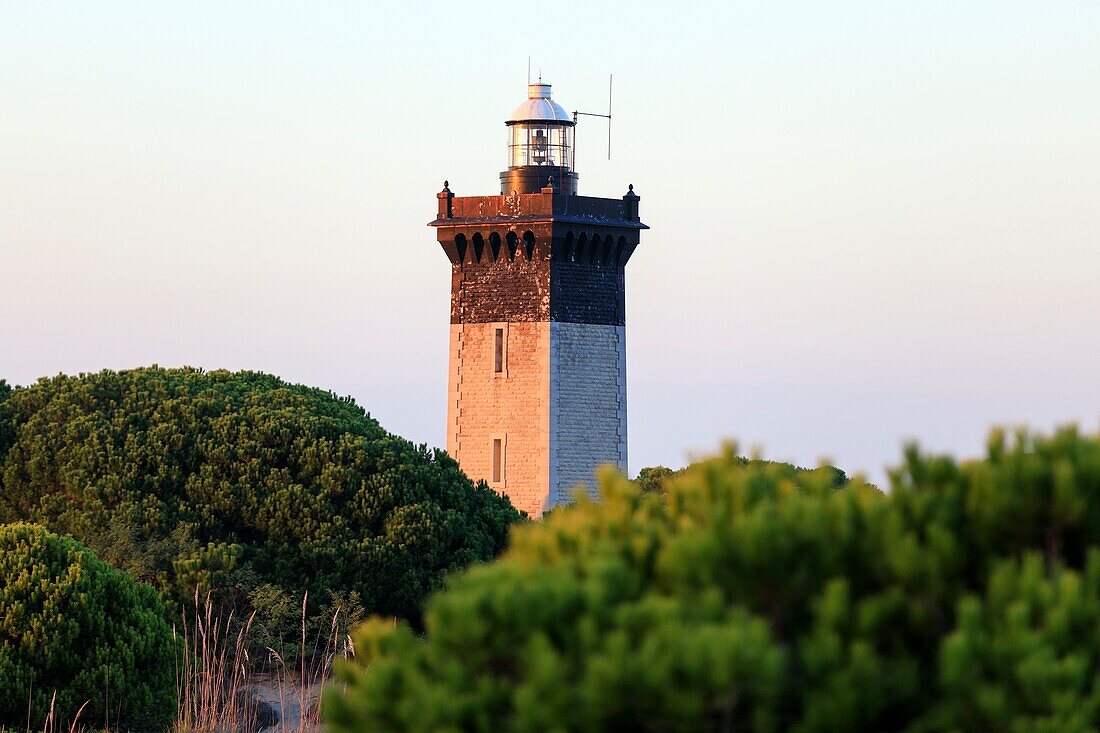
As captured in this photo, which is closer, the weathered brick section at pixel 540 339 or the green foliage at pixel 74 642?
the green foliage at pixel 74 642

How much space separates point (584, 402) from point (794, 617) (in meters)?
39.9

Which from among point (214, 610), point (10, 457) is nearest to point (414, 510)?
point (214, 610)

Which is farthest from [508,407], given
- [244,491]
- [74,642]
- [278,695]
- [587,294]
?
[74,642]

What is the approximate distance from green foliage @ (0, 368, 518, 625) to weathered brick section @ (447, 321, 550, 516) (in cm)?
1827

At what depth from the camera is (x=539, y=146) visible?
46750mm

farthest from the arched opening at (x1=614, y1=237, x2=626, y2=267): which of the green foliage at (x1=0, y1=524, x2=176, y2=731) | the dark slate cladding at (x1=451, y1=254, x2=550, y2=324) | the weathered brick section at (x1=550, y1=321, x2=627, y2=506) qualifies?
the green foliage at (x1=0, y1=524, x2=176, y2=731)

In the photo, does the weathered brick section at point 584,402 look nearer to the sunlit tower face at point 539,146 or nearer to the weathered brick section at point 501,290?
the weathered brick section at point 501,290

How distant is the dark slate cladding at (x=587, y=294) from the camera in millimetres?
44906

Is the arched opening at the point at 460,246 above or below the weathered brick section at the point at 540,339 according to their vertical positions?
above

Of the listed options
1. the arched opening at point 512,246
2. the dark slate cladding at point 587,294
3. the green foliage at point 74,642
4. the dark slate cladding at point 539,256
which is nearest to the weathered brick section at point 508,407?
the dark slate cladding at point 539,256

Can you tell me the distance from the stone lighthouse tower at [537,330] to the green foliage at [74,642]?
2797cm

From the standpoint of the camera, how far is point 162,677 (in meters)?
16.2

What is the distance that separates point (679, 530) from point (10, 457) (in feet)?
68.5

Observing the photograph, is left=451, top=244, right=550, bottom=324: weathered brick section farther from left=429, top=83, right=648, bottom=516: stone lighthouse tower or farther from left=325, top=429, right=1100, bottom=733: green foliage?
left=325, top=429, right=1100, bottom=733: green foliage
